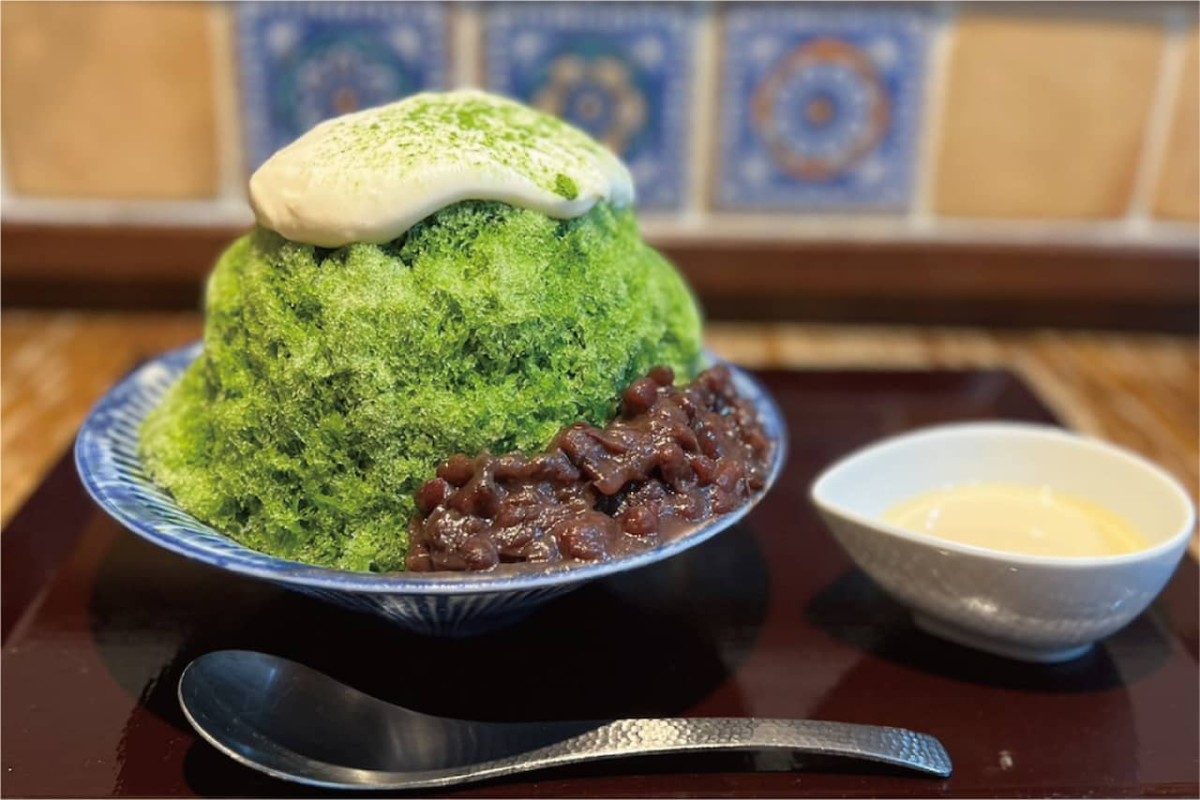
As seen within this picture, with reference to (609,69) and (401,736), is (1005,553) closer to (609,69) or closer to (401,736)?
(401,736)

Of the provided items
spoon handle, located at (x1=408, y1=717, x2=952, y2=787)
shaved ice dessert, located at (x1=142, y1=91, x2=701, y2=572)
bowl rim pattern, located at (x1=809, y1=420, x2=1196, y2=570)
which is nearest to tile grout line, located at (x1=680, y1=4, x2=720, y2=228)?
bowl rim pattern, located at (x1=809, y1=420, x2=1196, y2=570)

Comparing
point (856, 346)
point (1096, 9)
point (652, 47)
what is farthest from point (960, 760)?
point (1096, 9)

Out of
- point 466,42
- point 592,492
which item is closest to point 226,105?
point 466,42

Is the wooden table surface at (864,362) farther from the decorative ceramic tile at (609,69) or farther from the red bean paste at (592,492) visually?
the red bean paste at (592,492)

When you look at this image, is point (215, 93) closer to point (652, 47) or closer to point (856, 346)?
point (652, 47)

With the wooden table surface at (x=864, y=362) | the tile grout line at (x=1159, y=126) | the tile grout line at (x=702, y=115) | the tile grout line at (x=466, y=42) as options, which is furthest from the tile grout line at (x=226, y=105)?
the tile grout line at (x=1159, y=126)

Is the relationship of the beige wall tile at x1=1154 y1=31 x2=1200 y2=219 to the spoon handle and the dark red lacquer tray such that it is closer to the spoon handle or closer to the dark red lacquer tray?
the dark red lacquer tray
